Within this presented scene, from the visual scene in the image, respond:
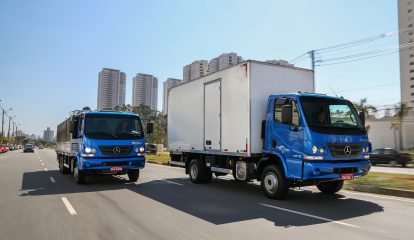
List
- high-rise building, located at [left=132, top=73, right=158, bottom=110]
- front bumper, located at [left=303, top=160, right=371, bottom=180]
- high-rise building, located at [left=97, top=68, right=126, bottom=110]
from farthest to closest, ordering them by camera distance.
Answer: high-rise building, located at [left=132, top=73, right=158, bottom=110] → high-rise building, located at [left=97, top=68, right=126, bottom=110] → front bumper, located at [left=303, top=160, right=371, bottom=180]

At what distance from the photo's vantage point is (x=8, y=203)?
8820 mm

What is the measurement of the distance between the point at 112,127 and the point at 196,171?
348cm

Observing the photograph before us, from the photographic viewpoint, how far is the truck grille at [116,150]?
1220cm

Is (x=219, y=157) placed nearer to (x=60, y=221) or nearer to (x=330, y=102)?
(x=330, y=102)

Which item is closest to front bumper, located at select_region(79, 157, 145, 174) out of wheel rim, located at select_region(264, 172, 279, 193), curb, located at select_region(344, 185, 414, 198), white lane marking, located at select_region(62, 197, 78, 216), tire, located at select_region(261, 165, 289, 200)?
white lane marking, located at select_region(62, 197, 78, 216)

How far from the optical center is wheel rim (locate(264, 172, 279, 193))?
9.27m

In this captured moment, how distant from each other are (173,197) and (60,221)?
3510 mm

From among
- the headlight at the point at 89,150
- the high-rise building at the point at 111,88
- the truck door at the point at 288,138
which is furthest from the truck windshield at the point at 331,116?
the high-rise building at the point at 111,88

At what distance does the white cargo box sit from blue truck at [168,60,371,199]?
0.03m

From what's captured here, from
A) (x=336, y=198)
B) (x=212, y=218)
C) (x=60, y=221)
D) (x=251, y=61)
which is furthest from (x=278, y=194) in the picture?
(x=60, y=221)

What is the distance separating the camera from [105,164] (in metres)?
12.2

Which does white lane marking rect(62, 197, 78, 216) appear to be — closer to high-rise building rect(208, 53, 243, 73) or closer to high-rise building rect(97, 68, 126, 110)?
high-rise building rect(208, 53, 243, 73)

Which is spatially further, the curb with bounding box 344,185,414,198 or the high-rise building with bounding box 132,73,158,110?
the high-rise building with bounding box 132,73,158,110

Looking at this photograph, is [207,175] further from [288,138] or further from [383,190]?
[383,190]
